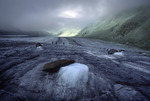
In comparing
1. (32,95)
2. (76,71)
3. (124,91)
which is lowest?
(32,95)

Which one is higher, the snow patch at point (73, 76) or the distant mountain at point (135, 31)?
the distant mountain at point (135, 31)

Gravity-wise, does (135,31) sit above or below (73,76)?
above

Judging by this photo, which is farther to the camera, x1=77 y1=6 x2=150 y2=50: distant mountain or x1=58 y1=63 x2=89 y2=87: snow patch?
x1=77 y1=6 x2=150 y2=50: distant mountain

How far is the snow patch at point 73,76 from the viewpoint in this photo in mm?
4107

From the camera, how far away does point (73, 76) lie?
165 inches

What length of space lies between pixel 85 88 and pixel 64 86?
0.92 m

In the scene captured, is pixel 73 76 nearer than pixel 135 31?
Yes

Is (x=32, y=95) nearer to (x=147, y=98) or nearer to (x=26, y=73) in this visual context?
(x=26, y=73)

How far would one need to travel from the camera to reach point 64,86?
3.94 meters

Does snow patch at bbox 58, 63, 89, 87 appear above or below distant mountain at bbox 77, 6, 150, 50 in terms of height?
below

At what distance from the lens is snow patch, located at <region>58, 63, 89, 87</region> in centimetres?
411

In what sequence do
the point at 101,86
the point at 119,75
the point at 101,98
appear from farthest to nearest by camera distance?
the point at 119,75 → the point at 101,86 → the point at 101,98

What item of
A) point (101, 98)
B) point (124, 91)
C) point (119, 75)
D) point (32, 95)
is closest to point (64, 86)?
point (32, 95)

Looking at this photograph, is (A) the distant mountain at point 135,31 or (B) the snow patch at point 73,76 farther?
(A) the distant mountain at point 135,31
